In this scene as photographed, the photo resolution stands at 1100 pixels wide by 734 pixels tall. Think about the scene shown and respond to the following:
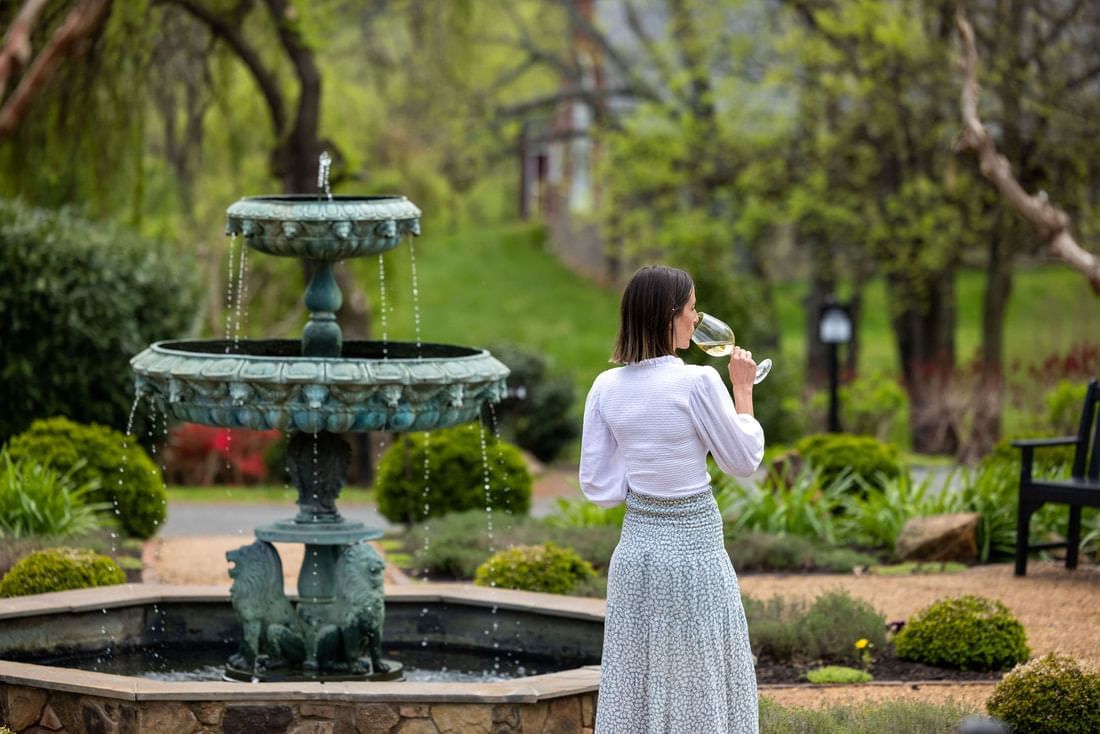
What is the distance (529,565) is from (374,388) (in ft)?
9.07

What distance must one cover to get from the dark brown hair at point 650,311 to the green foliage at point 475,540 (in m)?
5.59

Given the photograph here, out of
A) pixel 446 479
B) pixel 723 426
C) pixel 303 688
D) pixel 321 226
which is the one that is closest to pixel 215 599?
pixel 303 688

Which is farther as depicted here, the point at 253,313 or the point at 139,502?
the point at 253,313

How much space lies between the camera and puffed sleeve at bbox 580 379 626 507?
18.0 feet

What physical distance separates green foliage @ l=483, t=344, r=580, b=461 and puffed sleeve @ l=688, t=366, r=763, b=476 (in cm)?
1668

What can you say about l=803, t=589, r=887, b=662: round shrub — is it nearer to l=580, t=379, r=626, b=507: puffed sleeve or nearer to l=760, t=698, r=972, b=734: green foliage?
l=760, t=698, r=972, b=734: green foliage

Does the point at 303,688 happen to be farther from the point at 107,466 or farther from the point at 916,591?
the point at 107,466

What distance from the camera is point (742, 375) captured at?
207 inches

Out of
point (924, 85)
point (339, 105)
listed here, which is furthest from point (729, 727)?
point (339, 105)

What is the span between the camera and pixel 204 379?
7.04 metres

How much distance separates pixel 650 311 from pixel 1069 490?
6.23 meters

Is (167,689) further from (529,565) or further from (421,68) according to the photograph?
(421,68)

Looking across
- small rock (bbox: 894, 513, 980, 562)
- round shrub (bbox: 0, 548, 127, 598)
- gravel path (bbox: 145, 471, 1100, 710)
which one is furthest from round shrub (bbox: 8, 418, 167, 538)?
small rock (bbox: 894, 513, 980, 562)

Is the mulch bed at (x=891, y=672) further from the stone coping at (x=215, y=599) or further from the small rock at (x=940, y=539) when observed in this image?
the small rock at (x=940, y=539)
